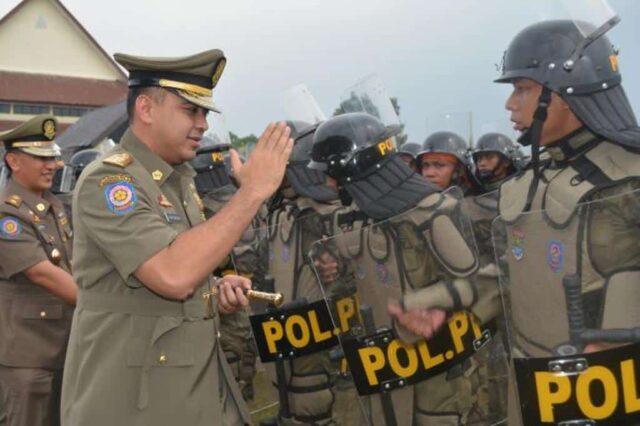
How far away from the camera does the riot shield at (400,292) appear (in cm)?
305

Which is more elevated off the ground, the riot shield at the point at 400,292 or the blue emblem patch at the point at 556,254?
the blue emblem patch at the point at 556,254

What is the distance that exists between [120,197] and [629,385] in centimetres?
169

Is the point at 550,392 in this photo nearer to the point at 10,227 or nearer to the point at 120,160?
the point at 120,160

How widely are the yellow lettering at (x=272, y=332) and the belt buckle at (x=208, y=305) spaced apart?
199 cm

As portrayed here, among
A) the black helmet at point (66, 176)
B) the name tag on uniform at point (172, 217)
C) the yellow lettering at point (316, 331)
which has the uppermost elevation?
the name tag on uniform at point (172, 217)

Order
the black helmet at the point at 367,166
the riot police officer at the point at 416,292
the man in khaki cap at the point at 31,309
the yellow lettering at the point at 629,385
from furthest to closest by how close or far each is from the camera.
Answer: the man in khaki cap at the point at 31,309 < the black helmet at the point at 367,166 < the riot police officer at the point at 416,292 < the yellow lettering at the point at 629,385

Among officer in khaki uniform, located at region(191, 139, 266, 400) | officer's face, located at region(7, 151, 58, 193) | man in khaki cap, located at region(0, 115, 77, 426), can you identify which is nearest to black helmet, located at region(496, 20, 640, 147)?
officer in khaki uniform, located at region(191, 139, 266, 400)

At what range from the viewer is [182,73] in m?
2.49

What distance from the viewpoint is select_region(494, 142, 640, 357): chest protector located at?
7.49 ft

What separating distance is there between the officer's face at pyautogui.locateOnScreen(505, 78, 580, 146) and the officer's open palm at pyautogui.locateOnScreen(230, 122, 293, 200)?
115cm

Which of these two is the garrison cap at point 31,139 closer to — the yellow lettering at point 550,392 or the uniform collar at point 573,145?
the uniform collar at point 573,145

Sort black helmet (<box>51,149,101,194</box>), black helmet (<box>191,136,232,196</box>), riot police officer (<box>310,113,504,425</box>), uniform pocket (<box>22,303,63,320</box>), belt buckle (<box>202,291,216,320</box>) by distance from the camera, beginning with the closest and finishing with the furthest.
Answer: belt buckle (<box>202,291,216,320</box>), riot police officer (<box>310,113,504,425</box>), uniform pocket (<box>22,303,63,320</box>), black helmet (<box>191,136,232,196</box>), black helmet (<box>51,149,101,194</box>)

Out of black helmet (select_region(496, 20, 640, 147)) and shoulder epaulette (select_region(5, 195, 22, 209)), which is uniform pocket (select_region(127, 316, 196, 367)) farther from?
shoulder epaulette (select_region(5, 195, 22, 209))

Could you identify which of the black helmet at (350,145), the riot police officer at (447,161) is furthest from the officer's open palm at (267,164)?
the riot police officer at (447,161)
